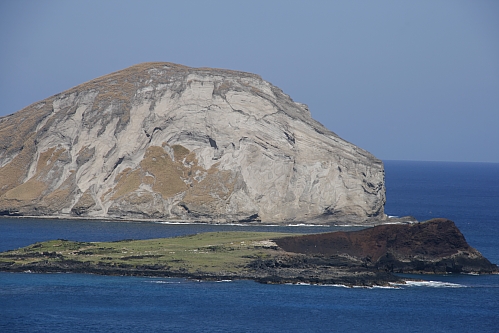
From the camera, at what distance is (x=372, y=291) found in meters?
67.2

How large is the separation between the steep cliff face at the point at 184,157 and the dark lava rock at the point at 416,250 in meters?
38.6

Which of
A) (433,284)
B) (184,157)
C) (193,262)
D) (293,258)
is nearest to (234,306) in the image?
(193,262)

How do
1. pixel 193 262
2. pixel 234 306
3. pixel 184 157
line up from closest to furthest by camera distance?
pixel 234 306
pixel 193 262
pixel 184 157

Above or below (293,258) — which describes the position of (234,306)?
below

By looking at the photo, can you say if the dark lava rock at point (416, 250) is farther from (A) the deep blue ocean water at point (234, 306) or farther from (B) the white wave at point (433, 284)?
(B) the white wave at point (433, 284)

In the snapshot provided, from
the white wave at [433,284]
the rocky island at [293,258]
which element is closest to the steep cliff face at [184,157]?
the rocky island at [293,258]

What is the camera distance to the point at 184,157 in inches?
4761

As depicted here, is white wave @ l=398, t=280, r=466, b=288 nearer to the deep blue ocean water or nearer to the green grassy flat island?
the deep blue ocean water

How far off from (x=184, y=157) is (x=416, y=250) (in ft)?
167

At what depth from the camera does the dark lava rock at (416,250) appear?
247 ft

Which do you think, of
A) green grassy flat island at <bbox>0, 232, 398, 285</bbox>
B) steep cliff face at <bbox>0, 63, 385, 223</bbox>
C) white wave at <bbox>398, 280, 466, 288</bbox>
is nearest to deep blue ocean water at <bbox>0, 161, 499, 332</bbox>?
white wave at <bbox>398, 280, 466, 288</bbox>

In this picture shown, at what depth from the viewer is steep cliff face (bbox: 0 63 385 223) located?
11594 centimetres

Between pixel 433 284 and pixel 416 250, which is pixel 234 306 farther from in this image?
pixel 416 250

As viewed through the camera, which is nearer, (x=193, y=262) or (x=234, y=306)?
(x=234, y=306)
